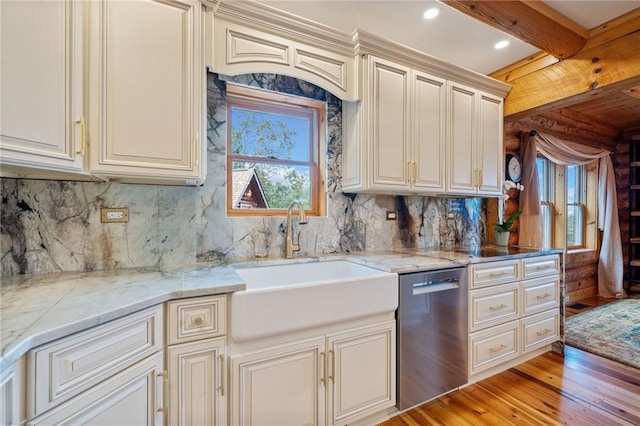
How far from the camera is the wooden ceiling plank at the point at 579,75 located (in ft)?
6.65

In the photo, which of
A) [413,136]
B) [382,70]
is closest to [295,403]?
[413,136]

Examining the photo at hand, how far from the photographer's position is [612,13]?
200 centimetres

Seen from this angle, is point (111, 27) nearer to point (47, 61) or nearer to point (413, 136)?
point (47, 61)

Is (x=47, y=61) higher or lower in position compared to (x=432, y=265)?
higher

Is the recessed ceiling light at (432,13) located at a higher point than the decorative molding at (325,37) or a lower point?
higher

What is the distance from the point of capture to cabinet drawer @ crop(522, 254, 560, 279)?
7.54 feet

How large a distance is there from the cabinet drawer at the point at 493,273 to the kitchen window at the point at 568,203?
2237mm

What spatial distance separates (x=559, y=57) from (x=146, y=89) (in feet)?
9.73

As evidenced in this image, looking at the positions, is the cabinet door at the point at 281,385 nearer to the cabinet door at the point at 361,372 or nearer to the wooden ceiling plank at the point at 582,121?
the cabinet door at the point at 361,372

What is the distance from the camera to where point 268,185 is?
217 cm

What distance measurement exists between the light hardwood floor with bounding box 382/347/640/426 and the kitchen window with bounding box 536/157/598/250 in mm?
2143

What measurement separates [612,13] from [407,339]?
2.62 metres

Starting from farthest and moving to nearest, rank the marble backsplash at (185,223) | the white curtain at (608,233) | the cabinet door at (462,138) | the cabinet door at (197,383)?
the white curtain at (608,233) → the cabinet door at (462,138) → the marble backsplash at (185,223) → the cabinet door at (197,383)

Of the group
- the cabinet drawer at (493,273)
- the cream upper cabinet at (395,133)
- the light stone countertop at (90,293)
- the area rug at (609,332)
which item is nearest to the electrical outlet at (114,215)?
the light stone countertop at (90,293)
